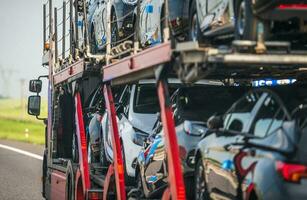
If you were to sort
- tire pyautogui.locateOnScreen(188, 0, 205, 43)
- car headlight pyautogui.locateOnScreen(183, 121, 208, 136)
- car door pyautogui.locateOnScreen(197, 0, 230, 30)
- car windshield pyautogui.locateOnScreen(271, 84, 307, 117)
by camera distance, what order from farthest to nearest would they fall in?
tire pyautogui.locateOnScreen(188, 0, 205, 43) < car headlight pyautogui.locateOnScreen(183, 121, 208, 136) < car door pyautogui.locateOnScreen(197, 0, 230, 30) < car windshield pyautogui.locateOnScreen(271, 84, 307, 117)

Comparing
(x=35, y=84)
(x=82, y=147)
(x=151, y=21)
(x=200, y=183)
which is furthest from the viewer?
(x=35, y=84)

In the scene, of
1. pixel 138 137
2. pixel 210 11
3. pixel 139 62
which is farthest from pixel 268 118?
pixel 138 137

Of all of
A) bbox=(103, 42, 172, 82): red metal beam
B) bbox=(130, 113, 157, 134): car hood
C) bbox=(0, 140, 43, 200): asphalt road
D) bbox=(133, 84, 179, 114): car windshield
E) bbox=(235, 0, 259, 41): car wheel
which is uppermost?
bbox=(235, 0, 259, 41): car wheel

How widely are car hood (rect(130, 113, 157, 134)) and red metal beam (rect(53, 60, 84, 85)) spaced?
936 millimetres

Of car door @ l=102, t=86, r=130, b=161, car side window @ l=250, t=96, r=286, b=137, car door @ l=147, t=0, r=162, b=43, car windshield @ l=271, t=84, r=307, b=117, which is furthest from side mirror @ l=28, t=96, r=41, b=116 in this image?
car side window @ l=250, t=96, r=286, b=137

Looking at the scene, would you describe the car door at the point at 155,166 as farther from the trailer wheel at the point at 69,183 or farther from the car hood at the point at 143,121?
the trailer wheel at the point at 69,183

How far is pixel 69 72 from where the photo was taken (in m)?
11.7

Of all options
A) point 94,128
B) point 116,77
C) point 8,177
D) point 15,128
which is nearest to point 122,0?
point 94,128

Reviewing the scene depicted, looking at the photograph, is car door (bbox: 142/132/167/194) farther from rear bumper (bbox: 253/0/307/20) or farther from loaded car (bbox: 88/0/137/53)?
loaded car (bbox: 88/0/137/53)

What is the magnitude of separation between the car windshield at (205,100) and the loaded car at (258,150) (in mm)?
898

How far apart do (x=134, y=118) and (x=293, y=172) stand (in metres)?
5.67

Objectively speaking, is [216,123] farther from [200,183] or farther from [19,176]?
[19,176]

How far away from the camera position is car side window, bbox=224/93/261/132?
6.45 metres

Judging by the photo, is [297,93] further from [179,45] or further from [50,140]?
[50,140]
